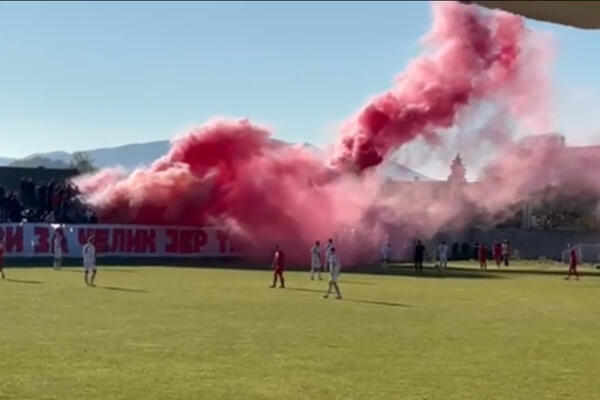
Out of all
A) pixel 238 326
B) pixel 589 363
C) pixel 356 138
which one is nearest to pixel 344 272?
pixel 356 138

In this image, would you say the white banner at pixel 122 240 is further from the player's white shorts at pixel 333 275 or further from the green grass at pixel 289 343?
the player's white shorts at pixel 333 275

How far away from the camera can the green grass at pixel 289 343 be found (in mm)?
14805

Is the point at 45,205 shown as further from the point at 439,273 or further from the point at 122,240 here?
the point at 439,273

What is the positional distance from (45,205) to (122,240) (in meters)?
5.59

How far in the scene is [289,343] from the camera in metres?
19.6

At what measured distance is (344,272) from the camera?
163ft

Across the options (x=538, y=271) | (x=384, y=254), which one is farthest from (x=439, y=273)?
(x=538, y=271)

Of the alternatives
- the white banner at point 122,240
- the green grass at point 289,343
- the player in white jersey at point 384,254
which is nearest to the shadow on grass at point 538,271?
the player in white jersey at point 384,254

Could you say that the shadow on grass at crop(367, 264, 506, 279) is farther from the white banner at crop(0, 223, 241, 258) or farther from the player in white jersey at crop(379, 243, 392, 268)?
the white banner at crop(0, 223, 241, 258)

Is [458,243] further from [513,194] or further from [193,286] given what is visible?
[193,286]

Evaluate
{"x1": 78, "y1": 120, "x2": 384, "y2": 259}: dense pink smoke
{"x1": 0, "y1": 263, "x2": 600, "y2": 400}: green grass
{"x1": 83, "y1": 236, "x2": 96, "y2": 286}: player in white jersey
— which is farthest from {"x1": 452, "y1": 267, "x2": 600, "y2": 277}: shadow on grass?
{"x1": 83, "y1": 236, "x2": 96, "y2": 286}: player in white jersey

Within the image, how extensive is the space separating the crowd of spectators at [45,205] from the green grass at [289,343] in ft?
72.0

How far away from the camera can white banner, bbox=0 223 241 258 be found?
54.3 meters

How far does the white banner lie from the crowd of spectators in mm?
2593
